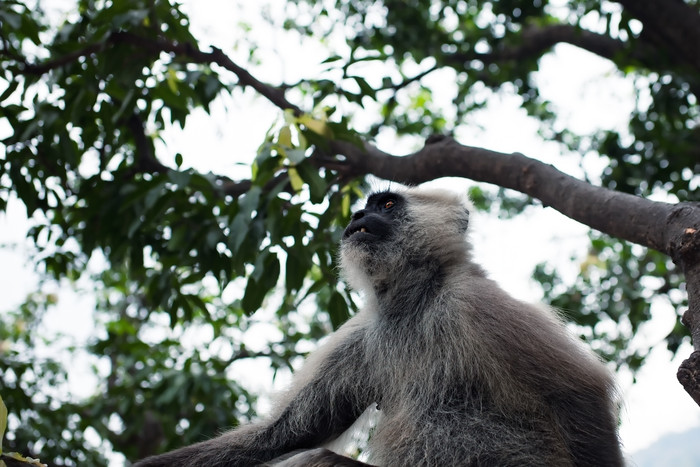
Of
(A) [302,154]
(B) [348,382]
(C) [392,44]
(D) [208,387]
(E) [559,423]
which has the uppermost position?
(C) [392,44]

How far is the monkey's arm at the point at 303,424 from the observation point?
11.7ft

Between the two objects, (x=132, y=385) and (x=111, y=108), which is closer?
(x=111, y=108)

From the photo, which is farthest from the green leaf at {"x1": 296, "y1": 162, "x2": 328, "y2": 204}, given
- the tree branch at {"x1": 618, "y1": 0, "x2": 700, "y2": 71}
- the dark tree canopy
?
the tree branch at {"x1": 618, "y1": 0, "x2": 700, "y2": 71}

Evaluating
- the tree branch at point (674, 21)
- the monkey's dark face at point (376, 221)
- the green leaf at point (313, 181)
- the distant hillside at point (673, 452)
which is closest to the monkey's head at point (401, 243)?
the monkey's dark face at point (376, 221)

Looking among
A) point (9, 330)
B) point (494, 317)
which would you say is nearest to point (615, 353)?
point (494, 317)

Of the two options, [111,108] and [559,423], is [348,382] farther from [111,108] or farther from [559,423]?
[111,108]

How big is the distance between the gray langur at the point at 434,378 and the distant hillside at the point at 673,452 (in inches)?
32.7

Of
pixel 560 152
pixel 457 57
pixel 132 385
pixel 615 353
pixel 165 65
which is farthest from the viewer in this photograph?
pixel 560 152

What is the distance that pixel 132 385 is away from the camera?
22.4ft

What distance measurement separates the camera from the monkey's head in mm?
3818

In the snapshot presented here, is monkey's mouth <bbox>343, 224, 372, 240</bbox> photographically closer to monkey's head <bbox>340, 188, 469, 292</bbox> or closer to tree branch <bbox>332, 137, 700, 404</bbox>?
monkey's head <bbox>340, 188, 469, 292</bbox>

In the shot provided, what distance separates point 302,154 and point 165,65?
139cm

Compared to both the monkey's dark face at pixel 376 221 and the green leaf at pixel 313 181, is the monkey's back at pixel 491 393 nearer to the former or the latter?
the monkey's dark face at pixel 376 221

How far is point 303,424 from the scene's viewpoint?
362 centimetres
